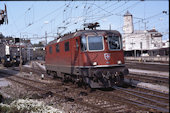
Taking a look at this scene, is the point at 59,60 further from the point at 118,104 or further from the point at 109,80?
the point at 118,104

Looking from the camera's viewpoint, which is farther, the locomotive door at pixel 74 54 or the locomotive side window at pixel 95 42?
the locomotive door at pixel 74 54

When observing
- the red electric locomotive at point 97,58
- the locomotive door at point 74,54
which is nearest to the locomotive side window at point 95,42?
the red electric locomotive at point 97,58

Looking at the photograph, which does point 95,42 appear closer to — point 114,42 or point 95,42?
point 95,42

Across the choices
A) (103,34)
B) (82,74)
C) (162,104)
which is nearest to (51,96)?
(82,74)

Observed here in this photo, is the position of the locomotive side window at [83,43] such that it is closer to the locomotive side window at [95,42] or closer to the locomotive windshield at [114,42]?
the locomotive side window at [95,42]

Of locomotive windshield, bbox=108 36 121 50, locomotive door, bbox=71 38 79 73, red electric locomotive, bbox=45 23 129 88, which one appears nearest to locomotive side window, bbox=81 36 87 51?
red electric locomotive, bbox=45 23 129 88

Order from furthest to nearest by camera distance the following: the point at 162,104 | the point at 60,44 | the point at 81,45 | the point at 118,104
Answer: the point at 60,44 → the point at 81,45 → the point at 118,104 → the point at 162,104

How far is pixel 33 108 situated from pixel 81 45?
200 inches

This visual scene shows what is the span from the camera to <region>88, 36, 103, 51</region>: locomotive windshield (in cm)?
1145

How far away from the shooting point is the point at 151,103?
321 inches

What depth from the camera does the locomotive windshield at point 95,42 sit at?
1145 centimetres

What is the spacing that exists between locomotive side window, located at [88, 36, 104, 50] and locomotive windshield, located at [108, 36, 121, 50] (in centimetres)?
57

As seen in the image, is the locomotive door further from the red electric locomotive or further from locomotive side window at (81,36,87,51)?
locomotive side window at (81,36,87,51)

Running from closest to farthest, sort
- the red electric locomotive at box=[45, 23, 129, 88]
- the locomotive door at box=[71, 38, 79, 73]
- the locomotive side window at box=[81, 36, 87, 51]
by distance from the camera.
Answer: the red electric locomotive at box=[45, 23, 129, 88] < the locomotive side window at box=[81, 36, 87, 51] < the locomotive door at box=[71, 38, 79, 73]
